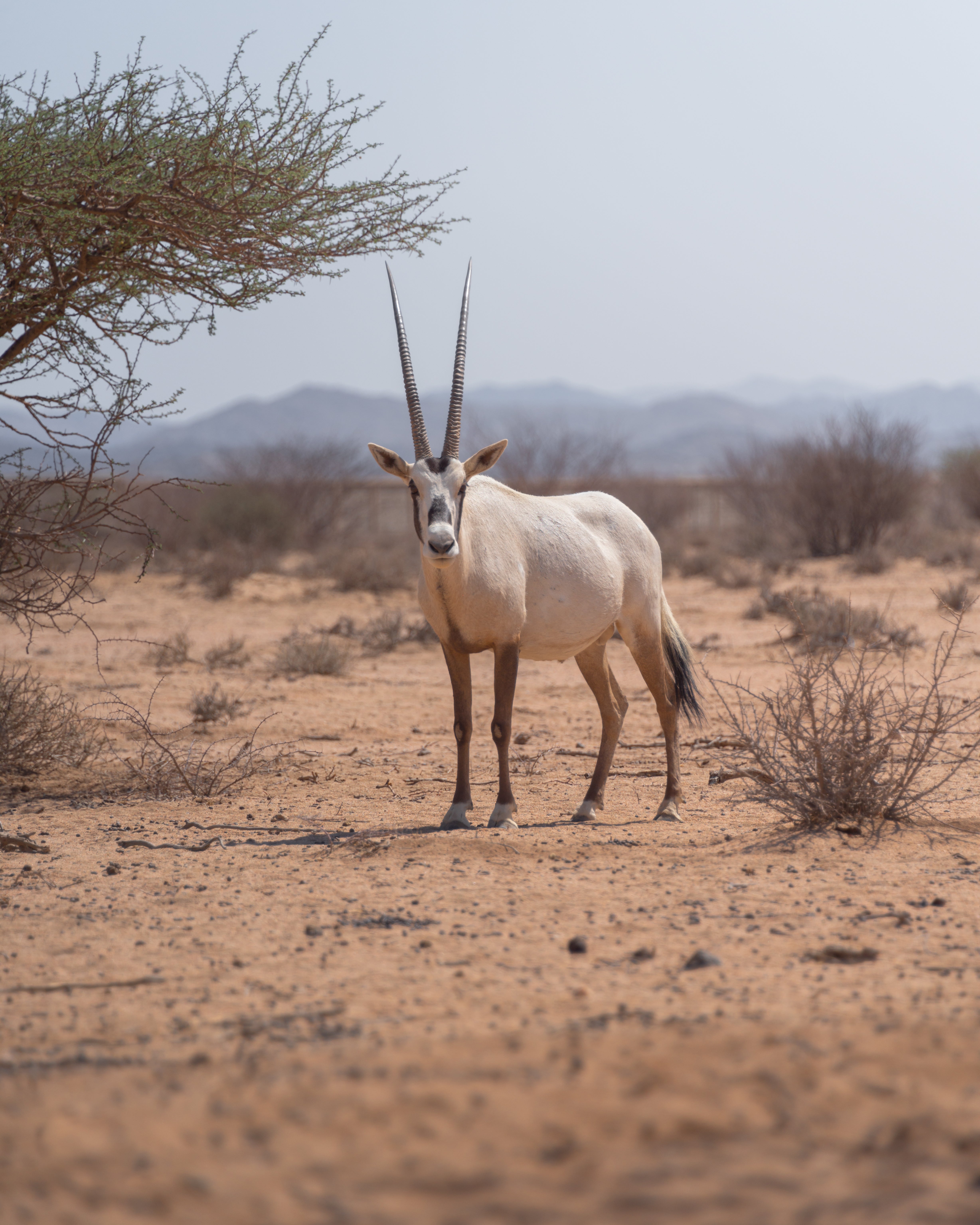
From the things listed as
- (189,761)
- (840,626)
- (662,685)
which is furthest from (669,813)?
(840,626)

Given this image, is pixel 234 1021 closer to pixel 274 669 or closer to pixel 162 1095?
pixel 162 1095

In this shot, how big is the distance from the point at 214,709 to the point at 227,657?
3889 millimetres

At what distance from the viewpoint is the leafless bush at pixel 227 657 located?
13008 mm

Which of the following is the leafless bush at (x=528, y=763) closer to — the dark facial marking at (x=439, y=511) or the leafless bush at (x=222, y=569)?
the dark facial marking at (x=439, y=511)

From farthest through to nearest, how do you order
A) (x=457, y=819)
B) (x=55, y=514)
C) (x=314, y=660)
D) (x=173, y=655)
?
1. (x=173, y=655)
2. (x=314, y=660)
3. (x=55, y=514)
4. (x=457, y=819)

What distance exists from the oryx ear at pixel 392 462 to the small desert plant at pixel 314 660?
627 cm

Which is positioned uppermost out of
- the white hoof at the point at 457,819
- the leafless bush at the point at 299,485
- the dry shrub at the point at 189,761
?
the leafless bush at the point at 299,485

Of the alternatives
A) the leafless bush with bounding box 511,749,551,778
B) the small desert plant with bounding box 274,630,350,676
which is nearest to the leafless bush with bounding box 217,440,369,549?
the small desert plant with bounding box 274,630,350,676

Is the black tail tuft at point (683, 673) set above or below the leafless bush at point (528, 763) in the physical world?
above

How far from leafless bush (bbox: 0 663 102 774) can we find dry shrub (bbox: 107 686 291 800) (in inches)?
11.8

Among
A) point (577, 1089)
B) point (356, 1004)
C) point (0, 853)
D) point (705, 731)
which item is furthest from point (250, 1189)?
point (705, 731)

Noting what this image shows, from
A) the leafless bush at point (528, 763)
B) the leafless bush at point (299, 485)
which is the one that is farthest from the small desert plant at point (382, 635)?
the leafless bush at point (299, 485)

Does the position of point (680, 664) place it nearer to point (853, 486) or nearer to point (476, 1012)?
point (476, 1012)

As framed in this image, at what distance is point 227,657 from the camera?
44.3ft
